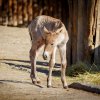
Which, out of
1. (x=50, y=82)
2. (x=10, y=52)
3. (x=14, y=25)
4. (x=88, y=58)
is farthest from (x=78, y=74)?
(x=14, y=25)

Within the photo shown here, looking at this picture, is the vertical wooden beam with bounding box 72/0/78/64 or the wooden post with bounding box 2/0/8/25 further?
the wooden post with bounding box 2/0/8/25

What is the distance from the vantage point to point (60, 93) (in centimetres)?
1103

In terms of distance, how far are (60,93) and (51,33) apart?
135 centimetres

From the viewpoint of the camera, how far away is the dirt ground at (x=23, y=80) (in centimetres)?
1070

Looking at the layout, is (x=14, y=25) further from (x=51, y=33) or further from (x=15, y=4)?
(x=51, y=33)

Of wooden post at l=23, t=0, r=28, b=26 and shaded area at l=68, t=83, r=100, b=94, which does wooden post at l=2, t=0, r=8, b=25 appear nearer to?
wooden post at l=23, t=0, r=28, b=26

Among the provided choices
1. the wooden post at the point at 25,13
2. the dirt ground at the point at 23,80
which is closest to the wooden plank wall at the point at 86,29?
the dirt ground at the point at 23,80

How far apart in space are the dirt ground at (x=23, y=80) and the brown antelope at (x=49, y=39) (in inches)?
15.8

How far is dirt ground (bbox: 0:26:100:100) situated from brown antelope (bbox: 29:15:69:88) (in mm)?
401

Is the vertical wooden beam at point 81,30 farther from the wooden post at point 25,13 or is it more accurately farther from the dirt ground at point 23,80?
the wooden post at point 25,13

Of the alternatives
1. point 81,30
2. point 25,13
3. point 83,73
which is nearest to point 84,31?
point 81,30

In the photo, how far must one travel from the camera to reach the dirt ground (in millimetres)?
10695

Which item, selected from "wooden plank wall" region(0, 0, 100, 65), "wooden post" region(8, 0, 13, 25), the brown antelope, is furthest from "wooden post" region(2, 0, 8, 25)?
the brown antelope

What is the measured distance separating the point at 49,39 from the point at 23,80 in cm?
165
